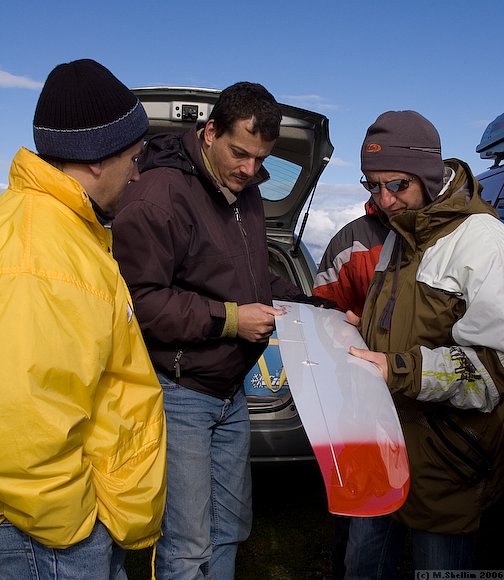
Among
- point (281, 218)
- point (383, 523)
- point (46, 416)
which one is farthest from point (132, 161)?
point (281, 218)

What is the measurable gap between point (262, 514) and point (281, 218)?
1.81 meters

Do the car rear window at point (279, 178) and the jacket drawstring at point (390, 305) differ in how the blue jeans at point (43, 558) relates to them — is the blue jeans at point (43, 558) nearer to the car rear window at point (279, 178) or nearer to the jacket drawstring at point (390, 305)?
the jacket drawstring at point (390, 305)

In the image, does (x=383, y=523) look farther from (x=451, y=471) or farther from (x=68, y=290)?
(x=68, y=290)

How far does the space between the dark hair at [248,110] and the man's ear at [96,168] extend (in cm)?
79

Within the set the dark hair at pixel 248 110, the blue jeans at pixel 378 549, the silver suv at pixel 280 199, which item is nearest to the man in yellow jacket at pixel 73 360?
the dark hair at pixel 248 110

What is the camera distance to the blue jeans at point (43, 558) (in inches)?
56.1

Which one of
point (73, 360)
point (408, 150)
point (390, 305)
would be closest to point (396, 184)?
point (408, 150)

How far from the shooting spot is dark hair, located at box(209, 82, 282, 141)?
2.25 metres

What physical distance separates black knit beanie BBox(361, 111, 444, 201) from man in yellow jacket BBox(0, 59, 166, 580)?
2.50 ft

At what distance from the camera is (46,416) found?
1274 millimetres

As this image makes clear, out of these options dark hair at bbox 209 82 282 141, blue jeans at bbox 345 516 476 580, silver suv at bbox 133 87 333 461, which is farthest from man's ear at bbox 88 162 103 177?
silver suv at bbox 133 87 333 461

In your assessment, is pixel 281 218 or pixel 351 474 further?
pixel 281 218

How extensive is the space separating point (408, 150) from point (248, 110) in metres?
0.59

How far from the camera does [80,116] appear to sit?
5.02ft
